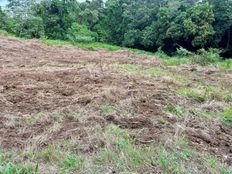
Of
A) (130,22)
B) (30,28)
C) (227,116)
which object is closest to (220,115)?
(227,116)

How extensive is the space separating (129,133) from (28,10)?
1379 cm

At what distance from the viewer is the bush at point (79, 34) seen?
13.4 meters

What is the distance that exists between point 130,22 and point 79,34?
8.75 feet

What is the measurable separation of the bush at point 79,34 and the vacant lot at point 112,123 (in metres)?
8.26

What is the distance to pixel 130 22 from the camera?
15.8 metres

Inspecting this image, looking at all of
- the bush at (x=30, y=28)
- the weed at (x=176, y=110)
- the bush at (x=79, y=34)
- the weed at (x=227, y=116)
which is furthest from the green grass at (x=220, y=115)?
the bush at (x=30, y=28)

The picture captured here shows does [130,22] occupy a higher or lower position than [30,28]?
higher

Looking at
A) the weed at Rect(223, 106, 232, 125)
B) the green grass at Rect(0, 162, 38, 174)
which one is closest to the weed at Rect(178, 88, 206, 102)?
the weed at Rect(223, 106, 232, 125)

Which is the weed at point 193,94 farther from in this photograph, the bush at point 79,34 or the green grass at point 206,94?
the bush at point 79,34

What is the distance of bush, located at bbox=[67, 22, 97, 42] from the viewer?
13438mm

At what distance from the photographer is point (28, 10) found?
15.4 meters

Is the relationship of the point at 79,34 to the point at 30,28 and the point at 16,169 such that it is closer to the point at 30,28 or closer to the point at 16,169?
the point at 30,28

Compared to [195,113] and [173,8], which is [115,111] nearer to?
[195,113]

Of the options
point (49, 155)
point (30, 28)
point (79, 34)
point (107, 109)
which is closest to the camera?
point (49, 155)
